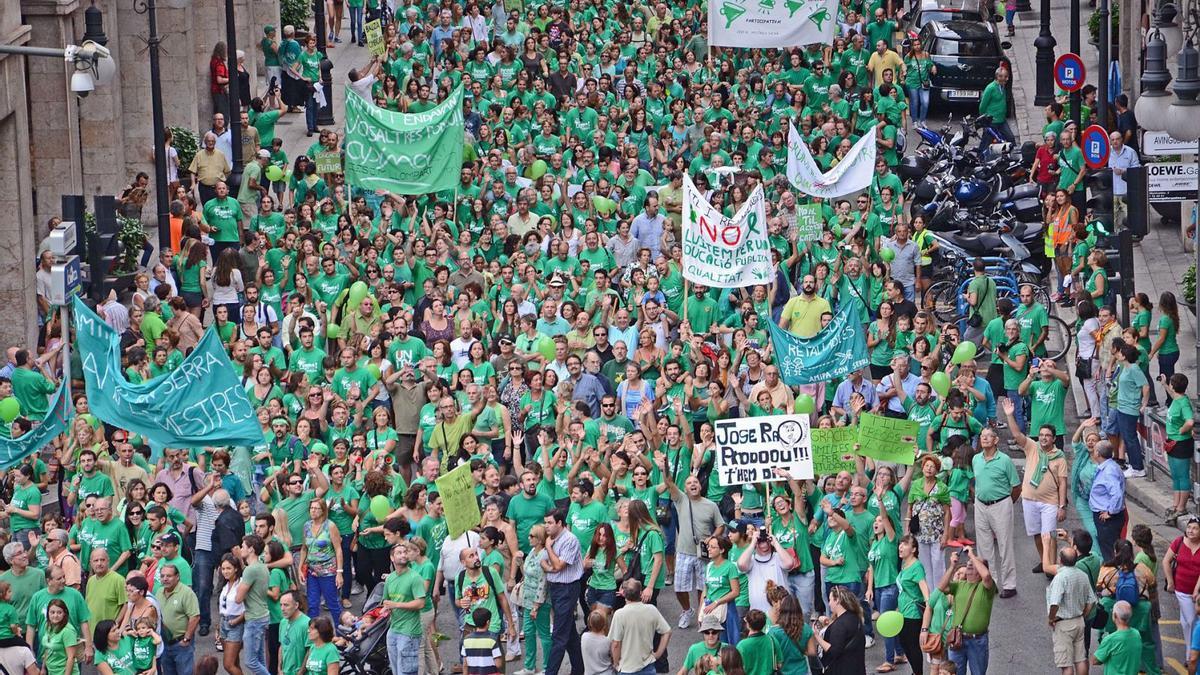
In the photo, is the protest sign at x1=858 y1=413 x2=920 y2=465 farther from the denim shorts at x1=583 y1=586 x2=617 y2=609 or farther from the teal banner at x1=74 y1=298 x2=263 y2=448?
the teal banner at x1=74 y1=298 x2=263 y2=448

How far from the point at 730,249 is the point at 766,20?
10.7m

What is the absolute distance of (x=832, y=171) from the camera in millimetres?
29828

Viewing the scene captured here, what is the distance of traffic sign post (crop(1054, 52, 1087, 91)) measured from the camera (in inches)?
1332

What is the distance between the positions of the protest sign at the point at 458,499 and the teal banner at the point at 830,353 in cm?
445

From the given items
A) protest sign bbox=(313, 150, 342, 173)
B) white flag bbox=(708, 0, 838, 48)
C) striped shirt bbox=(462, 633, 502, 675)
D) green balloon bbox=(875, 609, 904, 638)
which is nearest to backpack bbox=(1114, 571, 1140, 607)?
green balloon bbox=(875, 609, 904, 638)

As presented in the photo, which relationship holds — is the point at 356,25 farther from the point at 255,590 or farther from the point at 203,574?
the point at 255,590

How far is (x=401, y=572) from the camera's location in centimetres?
1981

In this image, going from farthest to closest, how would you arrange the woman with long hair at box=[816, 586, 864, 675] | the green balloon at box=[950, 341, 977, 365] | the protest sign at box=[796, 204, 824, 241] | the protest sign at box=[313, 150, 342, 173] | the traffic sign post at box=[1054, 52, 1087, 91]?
the traffic sign post at box=[1054, 52, 1087, 91] < the protest sign at box=[313, 150, 342, 173] < the protest sign at box=[796, 204, 824, 241] < the green balloon at box=[950, 341, 977, 365] < the woman with long hair at box=[816, 586, 864, 675]

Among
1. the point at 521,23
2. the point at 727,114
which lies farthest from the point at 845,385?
the point at 521,23

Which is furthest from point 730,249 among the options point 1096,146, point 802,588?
point 1096,146

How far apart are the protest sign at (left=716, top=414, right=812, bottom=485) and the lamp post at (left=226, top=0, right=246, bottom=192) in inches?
529

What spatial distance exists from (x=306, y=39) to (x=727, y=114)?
29.5ft

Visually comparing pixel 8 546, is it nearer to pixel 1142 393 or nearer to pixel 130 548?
pixel 130 548

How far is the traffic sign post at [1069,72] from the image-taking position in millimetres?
33844
